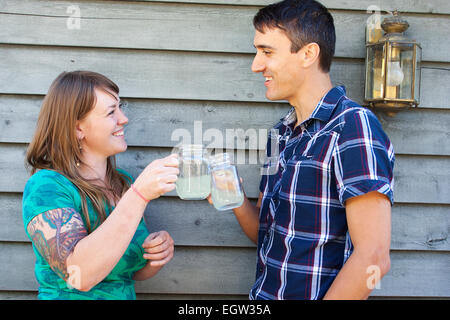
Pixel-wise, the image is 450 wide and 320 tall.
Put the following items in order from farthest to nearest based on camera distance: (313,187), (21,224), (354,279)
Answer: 1. (21,224)
2. (313,187)
3. (354,279)

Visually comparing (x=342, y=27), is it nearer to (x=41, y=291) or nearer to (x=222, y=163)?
(x=222, y=163)

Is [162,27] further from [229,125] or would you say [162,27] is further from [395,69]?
[395,69]

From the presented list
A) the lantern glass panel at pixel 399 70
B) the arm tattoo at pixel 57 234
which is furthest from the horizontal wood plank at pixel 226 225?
the arm tattoo at pixel 57 234

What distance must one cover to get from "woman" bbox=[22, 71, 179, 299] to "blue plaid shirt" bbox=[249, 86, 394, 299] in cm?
43

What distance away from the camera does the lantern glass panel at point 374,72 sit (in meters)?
1.81

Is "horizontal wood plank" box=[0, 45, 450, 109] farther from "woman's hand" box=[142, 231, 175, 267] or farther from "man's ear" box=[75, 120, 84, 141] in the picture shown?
"woman's hand" box=[142, 231, 175, 267]

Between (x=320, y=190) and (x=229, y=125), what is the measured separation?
74 centimetres

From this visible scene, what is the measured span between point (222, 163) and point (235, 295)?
857 mm

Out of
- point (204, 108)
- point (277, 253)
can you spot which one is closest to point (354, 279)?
point (277, 253)

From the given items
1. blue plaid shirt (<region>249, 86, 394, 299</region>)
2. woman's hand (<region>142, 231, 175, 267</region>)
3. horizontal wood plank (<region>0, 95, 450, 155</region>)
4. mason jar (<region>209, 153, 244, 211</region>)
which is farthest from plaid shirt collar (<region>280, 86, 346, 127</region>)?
woman's hand (<region>142, 231, 175, 267</region>)

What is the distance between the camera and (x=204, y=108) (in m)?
1.93
